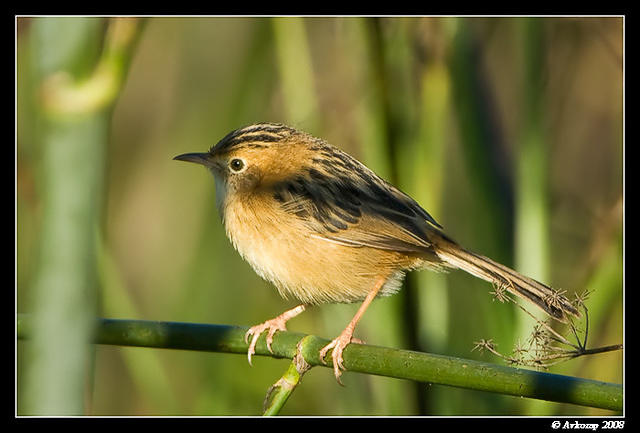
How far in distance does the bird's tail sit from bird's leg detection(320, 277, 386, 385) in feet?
1.35

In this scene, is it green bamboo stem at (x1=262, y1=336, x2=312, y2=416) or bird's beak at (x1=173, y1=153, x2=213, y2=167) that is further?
bird's beak at (x1=173, y1=153, x2=213, y2=167)

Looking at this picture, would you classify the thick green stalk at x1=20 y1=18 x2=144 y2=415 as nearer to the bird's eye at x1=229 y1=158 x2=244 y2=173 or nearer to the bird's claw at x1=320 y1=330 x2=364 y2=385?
the bird's claw at x1=320 y1=330 x2=364 y2=385

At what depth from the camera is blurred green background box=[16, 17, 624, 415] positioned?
4.11m

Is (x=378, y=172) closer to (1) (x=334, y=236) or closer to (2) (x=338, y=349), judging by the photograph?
(1) (x=334, y=236)

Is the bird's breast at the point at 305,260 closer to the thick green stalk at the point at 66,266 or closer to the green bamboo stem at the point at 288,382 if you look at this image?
the green bamboo stem at the point at 288,382

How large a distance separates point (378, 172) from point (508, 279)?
1018 mm

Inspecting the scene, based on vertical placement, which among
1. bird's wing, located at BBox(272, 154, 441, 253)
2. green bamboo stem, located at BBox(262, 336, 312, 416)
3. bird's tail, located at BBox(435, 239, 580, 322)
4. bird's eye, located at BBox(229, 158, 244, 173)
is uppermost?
bird's eye, located at BBox(229, 158, 244, 173)

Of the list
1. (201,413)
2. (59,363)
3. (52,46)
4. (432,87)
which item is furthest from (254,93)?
(59,363)

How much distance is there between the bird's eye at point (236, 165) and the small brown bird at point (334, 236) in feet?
0.54

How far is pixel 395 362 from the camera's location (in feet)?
8.57

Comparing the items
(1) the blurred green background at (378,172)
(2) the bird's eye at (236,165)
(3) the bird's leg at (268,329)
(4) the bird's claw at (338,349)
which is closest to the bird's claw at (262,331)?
(3) the bird's leg at (268,329)

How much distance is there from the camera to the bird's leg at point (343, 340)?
354 centimetres

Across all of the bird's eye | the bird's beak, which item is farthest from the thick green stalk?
the bird's eye

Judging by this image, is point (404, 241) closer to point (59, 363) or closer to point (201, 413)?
point (201, 413)
